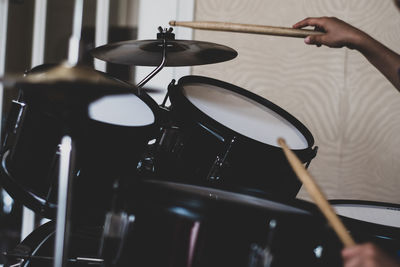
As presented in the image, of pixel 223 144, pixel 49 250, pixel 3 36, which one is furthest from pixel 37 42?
pixel 223 144

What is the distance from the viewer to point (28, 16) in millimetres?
2033

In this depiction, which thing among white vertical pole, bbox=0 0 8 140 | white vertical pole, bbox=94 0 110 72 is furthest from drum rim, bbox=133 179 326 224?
white vertical pole, bbox=0 0 8 140

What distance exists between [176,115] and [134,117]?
0.11 m

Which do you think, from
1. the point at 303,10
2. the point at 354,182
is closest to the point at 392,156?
the point at 354,182

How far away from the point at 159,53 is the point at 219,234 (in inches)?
33.0

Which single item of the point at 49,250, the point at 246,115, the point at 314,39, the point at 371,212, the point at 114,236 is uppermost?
the point at 314,39

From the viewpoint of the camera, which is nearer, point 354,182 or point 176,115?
point 176,115

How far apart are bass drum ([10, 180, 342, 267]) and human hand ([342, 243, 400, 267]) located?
83 millimetres

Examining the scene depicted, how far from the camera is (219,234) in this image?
0.67m

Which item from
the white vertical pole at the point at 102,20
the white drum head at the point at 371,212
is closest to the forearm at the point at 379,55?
the white drum head at the point at 371,212

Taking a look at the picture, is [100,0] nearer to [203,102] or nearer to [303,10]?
[303,10]

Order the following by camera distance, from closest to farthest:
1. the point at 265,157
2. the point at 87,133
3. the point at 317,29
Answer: the point at 87,133
the point at 265,157
the point at 317,29

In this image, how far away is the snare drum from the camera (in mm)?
1010

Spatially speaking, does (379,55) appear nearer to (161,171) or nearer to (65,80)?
(161,171)
